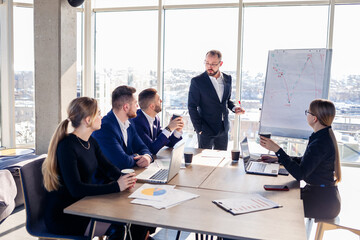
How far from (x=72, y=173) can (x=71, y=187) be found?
3.1 inches

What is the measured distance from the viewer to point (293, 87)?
3.89 metres

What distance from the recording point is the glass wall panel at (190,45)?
539 cm

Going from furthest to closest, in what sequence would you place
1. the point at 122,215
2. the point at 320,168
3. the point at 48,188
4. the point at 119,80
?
the point at 119,80 → the point at 320,168 → the point at 48,188 → the point at 122,215

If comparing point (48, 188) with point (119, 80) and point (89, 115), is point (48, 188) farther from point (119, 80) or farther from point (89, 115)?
point (119, 80)

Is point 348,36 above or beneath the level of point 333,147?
above

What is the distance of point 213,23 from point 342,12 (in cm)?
190

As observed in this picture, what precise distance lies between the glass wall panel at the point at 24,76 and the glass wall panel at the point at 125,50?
1.27m

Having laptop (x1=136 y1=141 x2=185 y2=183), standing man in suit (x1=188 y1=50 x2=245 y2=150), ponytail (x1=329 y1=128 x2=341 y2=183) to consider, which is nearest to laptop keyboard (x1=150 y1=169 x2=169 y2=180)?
laptop (x1=136 y1=141 x2=185 y2=183)

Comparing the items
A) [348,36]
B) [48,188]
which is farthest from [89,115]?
[348,36]

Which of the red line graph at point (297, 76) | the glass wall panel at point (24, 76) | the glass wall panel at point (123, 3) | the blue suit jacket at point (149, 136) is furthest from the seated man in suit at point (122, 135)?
the glass wall panel at point (24, 76)

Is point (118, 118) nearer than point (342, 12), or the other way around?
point (118, 118)

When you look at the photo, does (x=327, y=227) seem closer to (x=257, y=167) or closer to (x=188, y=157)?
(x=257, y=167)

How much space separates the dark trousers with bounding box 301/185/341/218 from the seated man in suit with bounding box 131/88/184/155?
1256 mm

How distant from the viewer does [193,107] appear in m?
4.12
